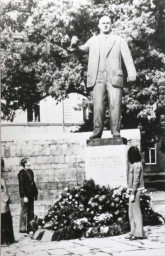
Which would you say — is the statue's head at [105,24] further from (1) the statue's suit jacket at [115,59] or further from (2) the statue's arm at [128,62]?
(2) the statue's arm at [128,62]

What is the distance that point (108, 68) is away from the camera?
612cm

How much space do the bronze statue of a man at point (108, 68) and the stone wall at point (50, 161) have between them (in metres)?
→ 2.57

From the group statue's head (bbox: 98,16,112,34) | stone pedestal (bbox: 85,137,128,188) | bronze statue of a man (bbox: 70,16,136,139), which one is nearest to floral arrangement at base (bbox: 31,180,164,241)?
stone pedestal (bbox: 85,137,128,188)

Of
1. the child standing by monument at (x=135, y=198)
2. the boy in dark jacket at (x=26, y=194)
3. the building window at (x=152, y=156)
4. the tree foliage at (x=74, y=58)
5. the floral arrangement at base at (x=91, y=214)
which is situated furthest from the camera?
the building window at (x=152, y=156)

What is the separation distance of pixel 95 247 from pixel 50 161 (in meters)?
4.69

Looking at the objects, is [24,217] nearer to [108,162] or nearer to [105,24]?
[108,162]

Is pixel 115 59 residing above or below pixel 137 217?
above

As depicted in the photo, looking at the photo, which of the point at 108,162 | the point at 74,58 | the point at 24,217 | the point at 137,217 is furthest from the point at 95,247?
the point at 74,58

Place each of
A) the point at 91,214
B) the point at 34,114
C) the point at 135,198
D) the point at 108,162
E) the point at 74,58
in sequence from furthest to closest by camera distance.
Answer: the point at 74,58 → the point at 34,114 → the point at 108,162 → the point at 91,214 → the point at 135,198

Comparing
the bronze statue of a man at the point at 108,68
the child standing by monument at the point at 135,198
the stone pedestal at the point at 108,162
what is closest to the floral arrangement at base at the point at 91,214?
the stone pedestal at the point at 108,162

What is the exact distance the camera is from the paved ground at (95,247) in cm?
459

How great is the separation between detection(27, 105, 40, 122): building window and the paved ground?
14.0 feet

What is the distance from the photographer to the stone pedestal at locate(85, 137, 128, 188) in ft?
19.4

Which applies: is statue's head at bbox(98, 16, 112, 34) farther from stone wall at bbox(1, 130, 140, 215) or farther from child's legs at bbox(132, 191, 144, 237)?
stone wall at bbox(1, 130, 140, 215)
